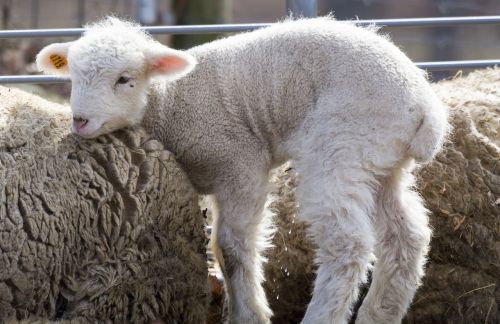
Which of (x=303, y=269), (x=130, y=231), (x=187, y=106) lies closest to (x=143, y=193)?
(x=130, y=231)

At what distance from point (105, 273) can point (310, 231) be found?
1038 millimetres

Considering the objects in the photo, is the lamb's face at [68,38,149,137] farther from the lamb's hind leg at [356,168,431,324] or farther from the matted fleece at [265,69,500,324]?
the lamb's hind leg at [356,168,431,324]

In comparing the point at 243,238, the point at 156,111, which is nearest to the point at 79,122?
the point at 156,111

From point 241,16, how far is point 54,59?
41.8 ft

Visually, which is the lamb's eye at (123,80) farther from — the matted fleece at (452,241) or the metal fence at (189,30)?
the metal fence at (189,30)

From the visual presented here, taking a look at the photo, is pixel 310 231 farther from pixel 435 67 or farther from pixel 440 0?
pixel 440 0

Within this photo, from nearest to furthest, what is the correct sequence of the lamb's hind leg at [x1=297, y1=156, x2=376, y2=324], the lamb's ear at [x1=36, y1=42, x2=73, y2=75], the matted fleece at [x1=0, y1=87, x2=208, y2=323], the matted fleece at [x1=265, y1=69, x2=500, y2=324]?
the matted fleece at [x1=0, y1=87, x2=208, y2=323]
the lamb's hind leg at [x1=297, y1=156, x2=376, y2=324]
the lamb's ear at [x1=36, y1=42, x2=73, y2=75]
the matted fleece at [x1=265, y1=69, x2=500, y2=324]

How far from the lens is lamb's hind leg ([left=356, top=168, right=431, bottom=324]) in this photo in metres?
4.96

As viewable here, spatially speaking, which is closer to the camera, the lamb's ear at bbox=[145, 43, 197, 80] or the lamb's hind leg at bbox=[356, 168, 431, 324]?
the lamb's ear at bbox=[145, 43, 197, 80]

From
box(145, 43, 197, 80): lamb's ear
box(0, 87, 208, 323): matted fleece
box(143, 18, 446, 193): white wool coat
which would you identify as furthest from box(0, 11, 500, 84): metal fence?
box(0, 87, 208, 323): matted fleece

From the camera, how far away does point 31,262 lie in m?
4.43

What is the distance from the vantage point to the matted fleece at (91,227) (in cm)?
444

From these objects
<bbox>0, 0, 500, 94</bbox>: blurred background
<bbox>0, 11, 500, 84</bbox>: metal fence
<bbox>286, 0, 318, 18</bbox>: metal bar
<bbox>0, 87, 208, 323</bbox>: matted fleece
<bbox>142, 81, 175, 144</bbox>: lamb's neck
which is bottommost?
<bbox>0, 0, 500, 94</bbox>: blurred background

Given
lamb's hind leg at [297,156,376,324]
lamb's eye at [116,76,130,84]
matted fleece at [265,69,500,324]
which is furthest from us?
matted fleece at [265,69,500,324]
